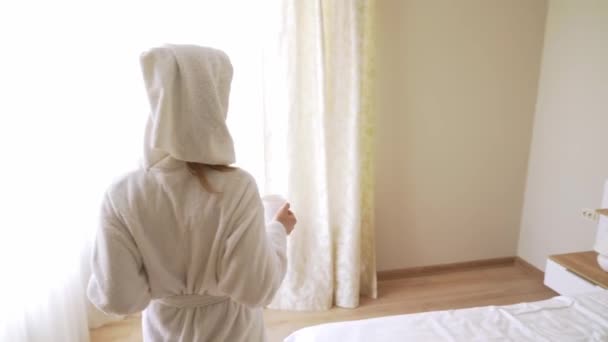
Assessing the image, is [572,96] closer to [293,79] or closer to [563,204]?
[563,204]

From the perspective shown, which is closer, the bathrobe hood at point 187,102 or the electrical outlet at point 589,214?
the bathrobe hood at point 187,102

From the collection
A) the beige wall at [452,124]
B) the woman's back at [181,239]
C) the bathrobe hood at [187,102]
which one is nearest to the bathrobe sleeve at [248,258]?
the woman's back at [181,239]

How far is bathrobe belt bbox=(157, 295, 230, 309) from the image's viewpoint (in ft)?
3.39

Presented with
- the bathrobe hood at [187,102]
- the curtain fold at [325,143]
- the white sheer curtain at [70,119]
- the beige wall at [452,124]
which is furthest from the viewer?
the beige wall at [452,124]

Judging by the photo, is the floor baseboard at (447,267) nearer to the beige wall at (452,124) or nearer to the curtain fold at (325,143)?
the beige wall at (452,124)

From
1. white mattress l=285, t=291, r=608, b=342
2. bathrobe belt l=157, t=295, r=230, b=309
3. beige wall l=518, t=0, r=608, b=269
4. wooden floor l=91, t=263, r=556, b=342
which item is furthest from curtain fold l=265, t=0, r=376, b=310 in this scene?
beige wall l=518, t=0, r=608, b=269

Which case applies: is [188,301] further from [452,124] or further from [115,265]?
[452,124]

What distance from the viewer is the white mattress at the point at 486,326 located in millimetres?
1278

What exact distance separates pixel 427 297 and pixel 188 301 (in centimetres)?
202

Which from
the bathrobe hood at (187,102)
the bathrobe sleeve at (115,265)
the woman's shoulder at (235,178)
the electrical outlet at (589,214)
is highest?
the bathrobe hood at (187,102)

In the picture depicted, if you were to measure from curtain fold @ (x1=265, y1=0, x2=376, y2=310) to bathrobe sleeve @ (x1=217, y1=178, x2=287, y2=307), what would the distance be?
1344 mm

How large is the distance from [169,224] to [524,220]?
299 cm

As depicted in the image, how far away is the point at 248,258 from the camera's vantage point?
893 millimetres

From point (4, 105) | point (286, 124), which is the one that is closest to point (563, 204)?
point (286, 124)
